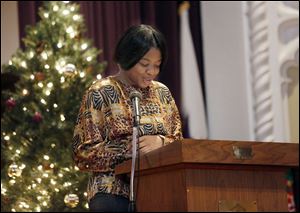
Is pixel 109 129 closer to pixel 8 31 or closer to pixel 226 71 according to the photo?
pixel 226 71

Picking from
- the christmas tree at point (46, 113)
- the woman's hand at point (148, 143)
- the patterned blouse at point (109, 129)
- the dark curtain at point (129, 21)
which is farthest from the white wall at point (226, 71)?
the woman's hand at point (148, 143)

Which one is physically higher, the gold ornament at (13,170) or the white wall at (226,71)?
the white wall at (226,71)

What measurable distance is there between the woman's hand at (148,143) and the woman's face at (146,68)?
0.76 feet

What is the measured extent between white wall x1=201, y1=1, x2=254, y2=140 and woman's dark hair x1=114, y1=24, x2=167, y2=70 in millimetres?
2461

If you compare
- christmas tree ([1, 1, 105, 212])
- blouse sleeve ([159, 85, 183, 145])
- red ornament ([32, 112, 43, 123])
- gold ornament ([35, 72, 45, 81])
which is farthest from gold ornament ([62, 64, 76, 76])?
blouse sleeve ([159, 85, 183, 145])

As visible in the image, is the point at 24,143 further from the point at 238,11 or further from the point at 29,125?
the point at 238,11

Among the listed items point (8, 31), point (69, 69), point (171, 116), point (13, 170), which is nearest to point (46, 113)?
point (69, 69)

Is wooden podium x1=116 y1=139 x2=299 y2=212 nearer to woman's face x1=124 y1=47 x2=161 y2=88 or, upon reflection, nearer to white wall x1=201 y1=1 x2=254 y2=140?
woman's face x1=124 y1=47 x2=161 y2=88

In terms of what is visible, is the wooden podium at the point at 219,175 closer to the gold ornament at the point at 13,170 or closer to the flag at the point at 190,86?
the gold ornament at the point at 13,170

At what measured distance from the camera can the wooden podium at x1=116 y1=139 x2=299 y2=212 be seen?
6.54 feet

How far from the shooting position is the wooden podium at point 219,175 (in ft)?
6.54

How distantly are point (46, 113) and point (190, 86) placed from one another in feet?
4.92

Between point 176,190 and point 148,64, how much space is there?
1.76 ft

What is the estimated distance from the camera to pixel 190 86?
18.1 ft
